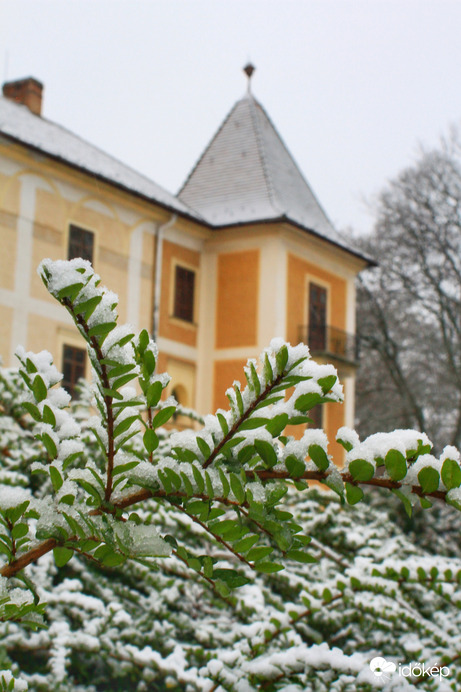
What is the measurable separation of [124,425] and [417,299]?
24.4m

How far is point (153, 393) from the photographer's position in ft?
3.85

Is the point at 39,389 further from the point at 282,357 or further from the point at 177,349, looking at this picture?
the point at 177,349

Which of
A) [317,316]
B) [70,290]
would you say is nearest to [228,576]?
[70,290]

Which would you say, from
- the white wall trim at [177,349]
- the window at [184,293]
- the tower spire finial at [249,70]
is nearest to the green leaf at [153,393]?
the white wall trim at [177,349]

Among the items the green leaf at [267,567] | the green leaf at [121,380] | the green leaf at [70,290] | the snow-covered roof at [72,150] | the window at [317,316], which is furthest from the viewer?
the window at [317,316]

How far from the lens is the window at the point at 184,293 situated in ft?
65.3

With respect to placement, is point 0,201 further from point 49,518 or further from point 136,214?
point 49,518

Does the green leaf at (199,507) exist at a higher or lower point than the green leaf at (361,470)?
lower

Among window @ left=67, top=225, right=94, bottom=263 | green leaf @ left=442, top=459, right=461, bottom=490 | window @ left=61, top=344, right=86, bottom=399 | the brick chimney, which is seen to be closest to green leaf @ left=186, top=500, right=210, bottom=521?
green leaf @ left=442, top=459, right=461, bottom=490

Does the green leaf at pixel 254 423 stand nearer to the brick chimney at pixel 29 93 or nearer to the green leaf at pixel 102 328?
the green leaf at pixel 102 328

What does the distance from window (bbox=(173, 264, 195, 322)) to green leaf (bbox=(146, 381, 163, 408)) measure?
731 inches

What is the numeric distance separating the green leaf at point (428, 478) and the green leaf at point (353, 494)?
0.28 feet

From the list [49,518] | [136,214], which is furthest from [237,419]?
[136,214]

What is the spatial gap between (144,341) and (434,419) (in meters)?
27.5
